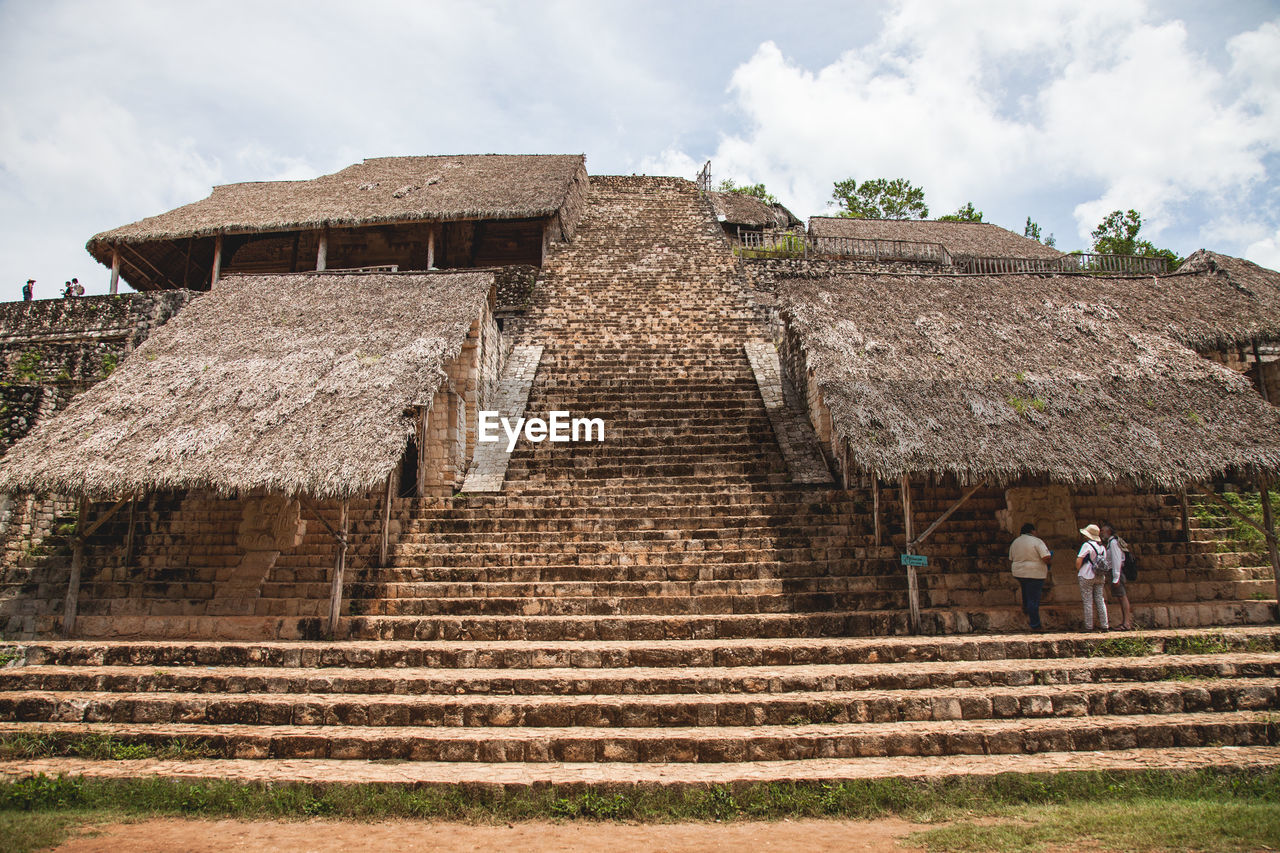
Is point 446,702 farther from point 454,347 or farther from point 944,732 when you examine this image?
point 454,347

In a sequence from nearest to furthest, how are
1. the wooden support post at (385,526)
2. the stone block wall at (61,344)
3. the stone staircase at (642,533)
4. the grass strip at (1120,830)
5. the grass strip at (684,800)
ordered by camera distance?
the grass strip at (1120,830)
the grass strip at (684,800)
the stone staircase at (642,533)
the wooden support post at (385,526)
the stone block wall at (61,344)

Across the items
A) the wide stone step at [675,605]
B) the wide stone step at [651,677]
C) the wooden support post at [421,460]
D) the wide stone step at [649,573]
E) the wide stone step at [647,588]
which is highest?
the wooden support post at [421,460]

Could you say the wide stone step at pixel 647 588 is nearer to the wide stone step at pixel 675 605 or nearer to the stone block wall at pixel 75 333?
the wide stone step at pixel 675 605

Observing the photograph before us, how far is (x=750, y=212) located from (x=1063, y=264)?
407 inches

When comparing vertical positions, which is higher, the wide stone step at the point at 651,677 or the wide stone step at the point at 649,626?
the wide stone step at the point at 649,626

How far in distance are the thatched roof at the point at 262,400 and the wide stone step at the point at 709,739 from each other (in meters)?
2.44

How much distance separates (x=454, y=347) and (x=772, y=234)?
17.0 metres

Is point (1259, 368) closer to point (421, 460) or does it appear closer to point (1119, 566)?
point (1119, 566)

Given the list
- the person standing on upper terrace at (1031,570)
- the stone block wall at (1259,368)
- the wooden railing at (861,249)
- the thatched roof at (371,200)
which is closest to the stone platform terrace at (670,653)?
the person standing on upper terrace at (1031,570)

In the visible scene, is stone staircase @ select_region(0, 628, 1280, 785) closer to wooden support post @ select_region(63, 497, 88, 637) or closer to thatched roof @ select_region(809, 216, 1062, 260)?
wooden support post @ select_region(63, 497, 88, 637)

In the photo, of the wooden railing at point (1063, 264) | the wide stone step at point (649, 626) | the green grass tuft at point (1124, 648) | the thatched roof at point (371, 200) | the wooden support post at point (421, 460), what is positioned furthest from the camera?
the wooden railing at point (1063, 264)

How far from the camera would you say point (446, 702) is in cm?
519

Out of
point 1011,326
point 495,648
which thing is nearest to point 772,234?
point 1011,326

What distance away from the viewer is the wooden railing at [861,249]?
20.0 metres
